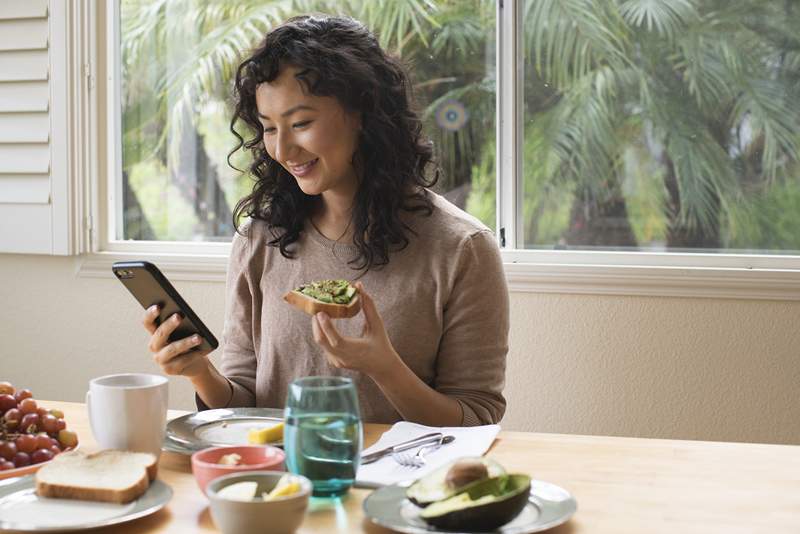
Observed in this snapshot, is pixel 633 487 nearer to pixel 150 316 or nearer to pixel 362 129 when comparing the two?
pixel 150 316

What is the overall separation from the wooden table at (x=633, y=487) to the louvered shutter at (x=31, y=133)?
1699 millimetres

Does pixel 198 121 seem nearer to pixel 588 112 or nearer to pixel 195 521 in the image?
pixel 588 112

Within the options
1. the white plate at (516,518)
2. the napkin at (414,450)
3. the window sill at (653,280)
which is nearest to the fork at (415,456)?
the napkin at (414,450)

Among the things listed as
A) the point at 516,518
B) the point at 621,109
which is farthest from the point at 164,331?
the point at 621,109

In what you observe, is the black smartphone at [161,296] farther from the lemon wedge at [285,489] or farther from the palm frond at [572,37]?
the palm frond at [572,37]

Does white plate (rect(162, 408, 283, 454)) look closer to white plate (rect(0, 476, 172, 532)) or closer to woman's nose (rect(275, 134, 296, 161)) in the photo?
white plate (rect(0, 476, 172, 532))

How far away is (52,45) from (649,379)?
2045 millimetres

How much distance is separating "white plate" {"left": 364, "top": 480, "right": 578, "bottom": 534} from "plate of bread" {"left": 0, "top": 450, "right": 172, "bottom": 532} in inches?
10.3

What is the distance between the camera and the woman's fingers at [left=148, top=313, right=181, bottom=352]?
168 cm

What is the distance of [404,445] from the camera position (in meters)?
1.41

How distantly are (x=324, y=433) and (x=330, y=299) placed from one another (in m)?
0.50

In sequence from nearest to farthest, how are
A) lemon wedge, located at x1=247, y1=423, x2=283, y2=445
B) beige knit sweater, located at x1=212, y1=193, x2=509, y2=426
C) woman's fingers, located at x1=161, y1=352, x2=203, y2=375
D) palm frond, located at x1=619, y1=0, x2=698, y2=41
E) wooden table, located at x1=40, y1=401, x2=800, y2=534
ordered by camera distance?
1. wooden table, located at x1=40, y1=401, x2=800, y2=534
2. lemon wedge, located at x1=247, y1=423, x2=283, y2=445
3. woman's fingers, located at x1=161, y1=352, x2=203, y2=375
4. beige knit sweater, located at x1=212, y1=193, x2=509, y2=426
5. palm frond, located at x1=619, y1=0, x2=698, y2=41

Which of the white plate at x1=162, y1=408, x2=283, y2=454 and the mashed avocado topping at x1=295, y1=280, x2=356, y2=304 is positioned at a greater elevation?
the mashed avocado topping at x1=295, y1=280, x2=356, y2=304

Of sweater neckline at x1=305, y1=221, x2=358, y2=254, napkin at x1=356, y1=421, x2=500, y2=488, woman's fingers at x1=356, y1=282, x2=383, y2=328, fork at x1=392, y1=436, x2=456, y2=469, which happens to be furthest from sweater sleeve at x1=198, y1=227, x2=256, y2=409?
fork at x1=392, y1=436, x2=456, y2=469
